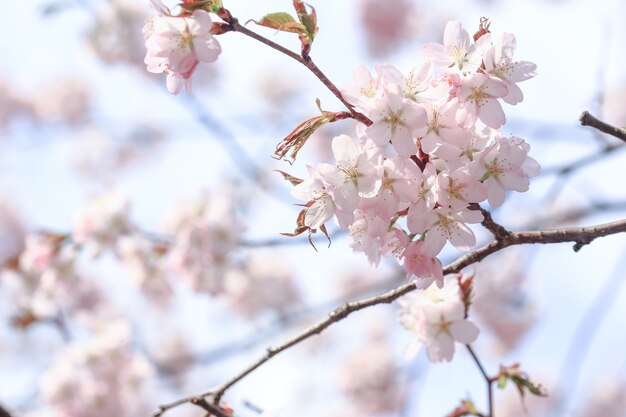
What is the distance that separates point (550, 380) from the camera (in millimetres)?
6883

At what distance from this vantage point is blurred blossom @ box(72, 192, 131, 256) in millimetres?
3367

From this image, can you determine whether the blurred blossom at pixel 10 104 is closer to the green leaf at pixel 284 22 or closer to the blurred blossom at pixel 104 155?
the blurred blossom at pixel 104 155

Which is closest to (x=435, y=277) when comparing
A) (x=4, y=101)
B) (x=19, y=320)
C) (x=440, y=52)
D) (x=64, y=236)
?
(x=440, y=52)

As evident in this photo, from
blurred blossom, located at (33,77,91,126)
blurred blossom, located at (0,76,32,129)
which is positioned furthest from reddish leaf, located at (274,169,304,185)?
blurred blossom, located at (0,76,32,129)

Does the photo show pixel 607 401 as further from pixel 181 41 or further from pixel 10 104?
pixel 10 104

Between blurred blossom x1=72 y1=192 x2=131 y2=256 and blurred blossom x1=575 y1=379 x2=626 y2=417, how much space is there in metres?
5.24

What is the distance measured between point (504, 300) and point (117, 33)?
3.75m

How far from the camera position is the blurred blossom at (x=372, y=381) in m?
6.25

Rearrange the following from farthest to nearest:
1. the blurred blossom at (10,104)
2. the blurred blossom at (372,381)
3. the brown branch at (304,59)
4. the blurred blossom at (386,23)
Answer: the blurred blossom at (10,104)
the blurred blossom at (372,381)
the blurred blossom at (386,23)
the brown branch at (304,59)

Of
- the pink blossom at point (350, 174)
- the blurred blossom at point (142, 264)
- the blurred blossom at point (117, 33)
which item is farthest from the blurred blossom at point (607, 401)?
the pink blossom at point (350, 174)

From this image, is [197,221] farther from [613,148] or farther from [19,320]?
[613,148]

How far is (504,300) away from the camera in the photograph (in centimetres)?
457

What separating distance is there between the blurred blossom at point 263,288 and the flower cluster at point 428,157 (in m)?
4.29

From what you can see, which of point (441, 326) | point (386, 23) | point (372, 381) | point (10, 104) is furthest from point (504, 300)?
point (10, 104)
